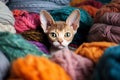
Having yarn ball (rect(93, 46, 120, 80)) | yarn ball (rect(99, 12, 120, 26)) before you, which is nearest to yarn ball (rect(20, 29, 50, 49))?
yarn ball (rect(99, 12, 120, 26))

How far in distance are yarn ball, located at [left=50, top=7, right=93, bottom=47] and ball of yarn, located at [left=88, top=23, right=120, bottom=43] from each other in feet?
0.34

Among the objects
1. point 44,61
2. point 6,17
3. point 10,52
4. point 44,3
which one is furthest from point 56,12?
point 44,61

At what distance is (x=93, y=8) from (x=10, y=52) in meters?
0.61

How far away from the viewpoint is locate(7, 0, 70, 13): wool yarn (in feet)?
3.46

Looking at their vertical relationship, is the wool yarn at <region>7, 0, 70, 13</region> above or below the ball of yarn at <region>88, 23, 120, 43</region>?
above

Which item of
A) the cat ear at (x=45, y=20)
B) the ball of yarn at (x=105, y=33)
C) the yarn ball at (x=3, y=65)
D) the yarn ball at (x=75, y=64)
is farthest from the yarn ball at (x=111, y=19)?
the yarn ball at (x=3, y=65)

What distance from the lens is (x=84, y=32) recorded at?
103cm

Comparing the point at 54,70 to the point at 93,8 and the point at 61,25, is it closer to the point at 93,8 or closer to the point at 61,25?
the point at 61,25

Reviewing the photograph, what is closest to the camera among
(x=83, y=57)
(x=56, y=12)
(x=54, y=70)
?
(x=54, y=70)

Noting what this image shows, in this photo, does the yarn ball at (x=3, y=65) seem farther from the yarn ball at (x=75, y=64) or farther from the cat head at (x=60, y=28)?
the cat head at (x=60, y=28)

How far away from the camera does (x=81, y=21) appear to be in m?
1.01

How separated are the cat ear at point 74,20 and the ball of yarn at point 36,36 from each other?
0.34 ft

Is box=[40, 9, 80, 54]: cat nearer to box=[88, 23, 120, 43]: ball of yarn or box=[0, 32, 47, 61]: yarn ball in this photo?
box=[88, 23, 120, 43]: ball of yarn

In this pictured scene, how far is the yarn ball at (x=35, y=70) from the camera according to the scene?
47 centimetres
